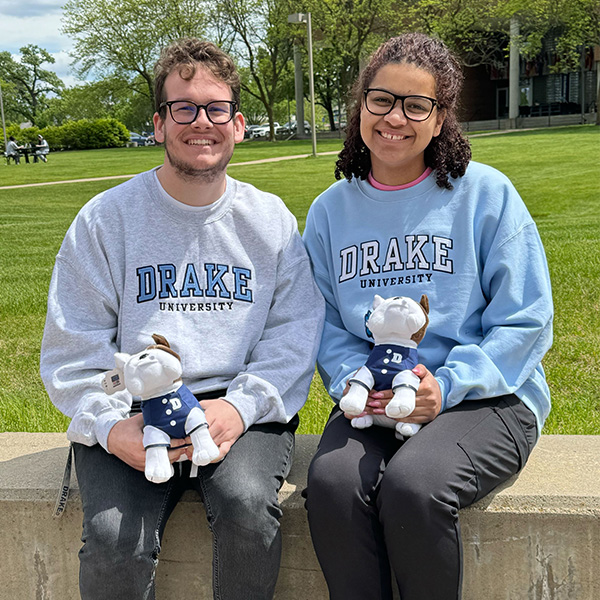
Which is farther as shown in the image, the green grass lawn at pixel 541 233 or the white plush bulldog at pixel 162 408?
the green grass lawn at pixel 541 233

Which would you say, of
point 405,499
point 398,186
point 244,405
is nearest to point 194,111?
point 398,186

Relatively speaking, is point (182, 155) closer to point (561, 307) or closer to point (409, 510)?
point (409, 510)

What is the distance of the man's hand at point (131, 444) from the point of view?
226cm

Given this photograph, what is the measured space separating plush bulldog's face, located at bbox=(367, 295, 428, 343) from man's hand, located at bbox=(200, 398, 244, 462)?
1.73 feet

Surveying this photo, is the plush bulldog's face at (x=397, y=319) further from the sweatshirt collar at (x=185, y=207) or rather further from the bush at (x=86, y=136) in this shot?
the bush at (x=86, y=136)

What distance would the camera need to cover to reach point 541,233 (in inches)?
361

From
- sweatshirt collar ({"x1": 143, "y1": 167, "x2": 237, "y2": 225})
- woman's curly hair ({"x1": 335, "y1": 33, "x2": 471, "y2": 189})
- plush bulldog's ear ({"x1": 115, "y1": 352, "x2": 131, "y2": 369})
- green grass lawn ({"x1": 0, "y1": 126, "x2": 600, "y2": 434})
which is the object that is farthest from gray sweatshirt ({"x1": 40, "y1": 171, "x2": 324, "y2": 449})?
green grass lawn ({"x1": 0, "y1": 126, "x2": 600, "y2": 434})

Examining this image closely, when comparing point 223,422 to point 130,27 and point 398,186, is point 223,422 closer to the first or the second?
point 398,186

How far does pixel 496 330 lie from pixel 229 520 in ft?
3.55

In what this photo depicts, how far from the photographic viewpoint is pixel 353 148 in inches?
117

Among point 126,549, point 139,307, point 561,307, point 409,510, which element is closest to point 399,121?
point 139,307

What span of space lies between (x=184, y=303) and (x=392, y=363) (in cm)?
77

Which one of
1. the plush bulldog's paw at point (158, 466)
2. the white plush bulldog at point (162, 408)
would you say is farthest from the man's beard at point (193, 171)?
the plush bulldog's paw at point (158, 466)

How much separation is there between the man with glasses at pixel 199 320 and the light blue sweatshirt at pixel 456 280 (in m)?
0.15
